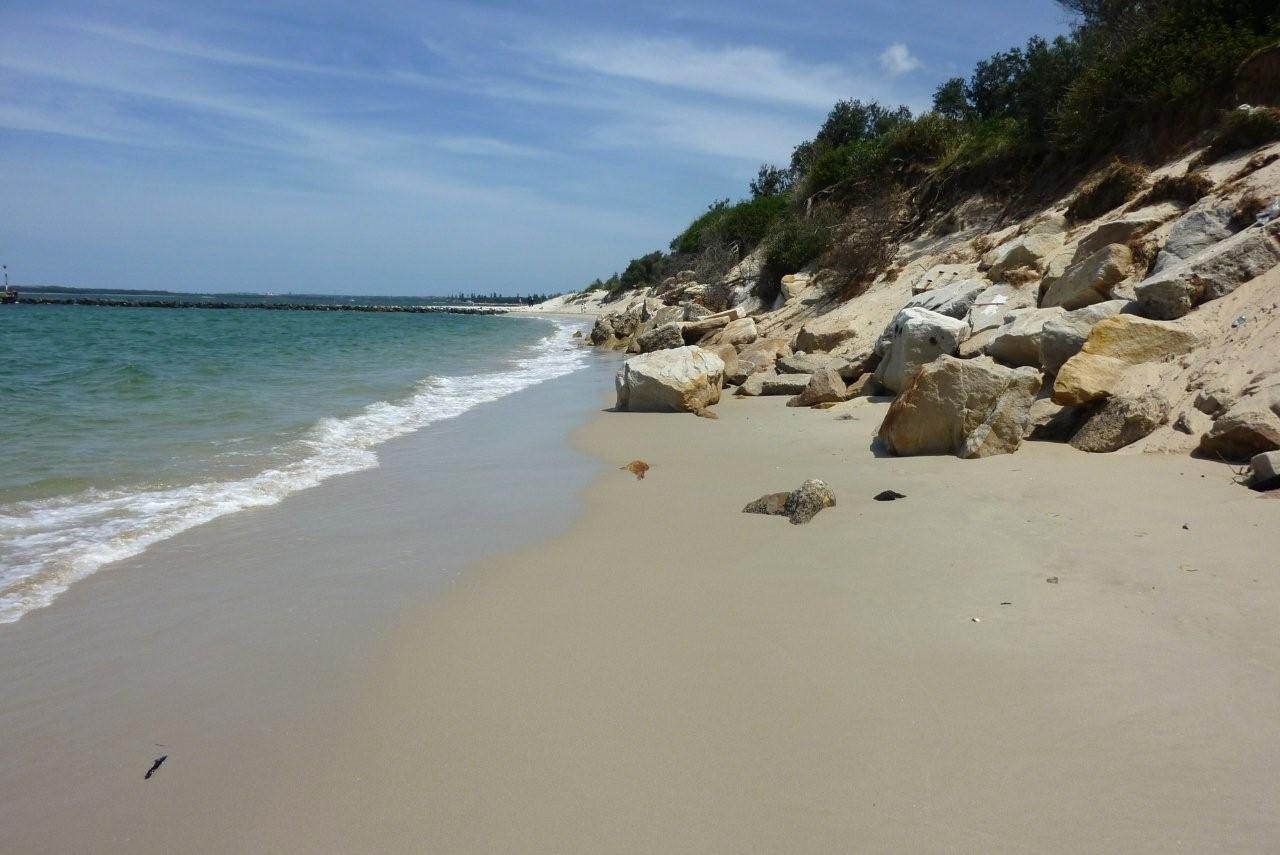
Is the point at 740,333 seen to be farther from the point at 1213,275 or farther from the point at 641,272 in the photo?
the point at 641,272

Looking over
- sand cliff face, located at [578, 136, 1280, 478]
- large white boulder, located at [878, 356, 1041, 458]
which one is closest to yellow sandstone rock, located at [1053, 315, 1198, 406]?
sand cliff face, located at [578, 136, 1280, 478]

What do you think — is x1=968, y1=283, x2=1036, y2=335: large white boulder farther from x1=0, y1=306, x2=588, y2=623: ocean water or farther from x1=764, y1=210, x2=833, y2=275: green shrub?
x1=764, y1=210, x2=833, y2=275: green shrub

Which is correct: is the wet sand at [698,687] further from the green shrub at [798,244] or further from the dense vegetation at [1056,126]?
the green shrub at [798,244]

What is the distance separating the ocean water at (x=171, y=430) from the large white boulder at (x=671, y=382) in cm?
253

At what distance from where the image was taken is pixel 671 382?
1039cm

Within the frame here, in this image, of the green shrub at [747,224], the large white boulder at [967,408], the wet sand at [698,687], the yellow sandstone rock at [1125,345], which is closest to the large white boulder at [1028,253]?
the yellow sandstone rock at [1125,345]

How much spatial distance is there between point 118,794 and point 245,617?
4.59 feet

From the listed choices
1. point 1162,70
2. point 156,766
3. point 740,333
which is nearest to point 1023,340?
point 156,766

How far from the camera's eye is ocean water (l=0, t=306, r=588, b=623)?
17.2ft

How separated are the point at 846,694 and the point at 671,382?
7.66m

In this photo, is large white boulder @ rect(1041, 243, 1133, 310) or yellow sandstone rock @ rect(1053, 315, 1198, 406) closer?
yellow sandstone rock @ rect(1053, 315, 1198, 406)

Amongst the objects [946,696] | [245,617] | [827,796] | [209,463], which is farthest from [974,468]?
[209,463]

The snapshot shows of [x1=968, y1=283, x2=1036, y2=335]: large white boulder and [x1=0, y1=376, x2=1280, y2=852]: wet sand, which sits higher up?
[x1=968, y1=283, x2=1036, y2=335]: large white boulder

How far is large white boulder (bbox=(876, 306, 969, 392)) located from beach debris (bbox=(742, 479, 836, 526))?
162 inches
